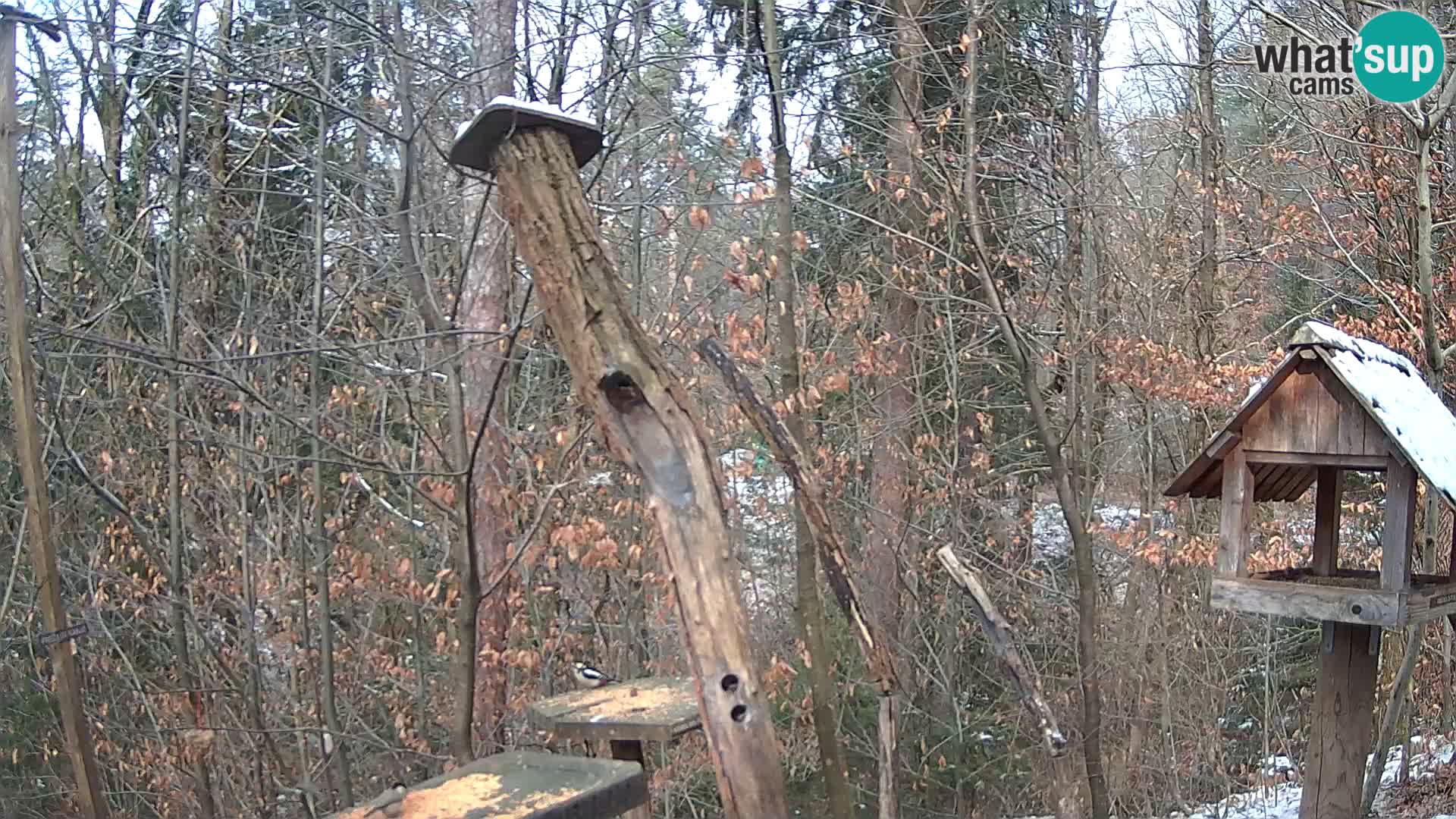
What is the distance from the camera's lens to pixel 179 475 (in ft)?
20.0

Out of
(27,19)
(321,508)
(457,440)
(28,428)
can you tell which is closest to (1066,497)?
(457,440)

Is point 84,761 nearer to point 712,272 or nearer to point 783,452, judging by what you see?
point 783,452

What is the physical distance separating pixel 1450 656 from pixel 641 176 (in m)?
6.58

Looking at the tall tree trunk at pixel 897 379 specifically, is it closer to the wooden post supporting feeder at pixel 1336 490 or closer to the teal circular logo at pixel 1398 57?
the teal circular logo at pixel 1398 57

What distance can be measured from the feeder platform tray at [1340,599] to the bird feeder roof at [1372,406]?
358 mm

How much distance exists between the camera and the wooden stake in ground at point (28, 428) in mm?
4309

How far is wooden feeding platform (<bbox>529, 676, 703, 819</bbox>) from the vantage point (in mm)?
3348

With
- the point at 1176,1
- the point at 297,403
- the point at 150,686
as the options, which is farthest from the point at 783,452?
the point at 1176,1

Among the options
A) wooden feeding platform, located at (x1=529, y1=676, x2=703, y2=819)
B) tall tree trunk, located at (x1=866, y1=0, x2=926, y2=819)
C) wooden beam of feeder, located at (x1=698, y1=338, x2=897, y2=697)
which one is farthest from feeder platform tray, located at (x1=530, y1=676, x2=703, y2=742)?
tall tree trunk, located at (x1=866, y1=0, x2=926, y2=819)

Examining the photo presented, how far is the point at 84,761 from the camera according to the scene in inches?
176

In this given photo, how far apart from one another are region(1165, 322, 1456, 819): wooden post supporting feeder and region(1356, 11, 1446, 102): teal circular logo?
2.67 meters

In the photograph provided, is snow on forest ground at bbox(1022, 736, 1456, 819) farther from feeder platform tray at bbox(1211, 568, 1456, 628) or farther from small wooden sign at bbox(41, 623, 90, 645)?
small wooden sign at bbox(41, 623, 90, 645)

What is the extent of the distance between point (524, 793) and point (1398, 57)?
6084mm

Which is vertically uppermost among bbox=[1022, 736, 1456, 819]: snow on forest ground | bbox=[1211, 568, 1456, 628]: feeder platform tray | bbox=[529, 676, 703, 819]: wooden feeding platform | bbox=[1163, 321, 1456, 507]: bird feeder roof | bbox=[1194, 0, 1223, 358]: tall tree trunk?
bbox=[1194, 0, 1223, 358]: tall tree trunk
